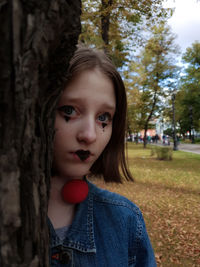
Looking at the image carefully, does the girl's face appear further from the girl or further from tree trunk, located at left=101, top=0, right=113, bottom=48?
tree trunk, located at left=101, top=0, right=113, bottom=48

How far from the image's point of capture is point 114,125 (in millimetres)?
1486

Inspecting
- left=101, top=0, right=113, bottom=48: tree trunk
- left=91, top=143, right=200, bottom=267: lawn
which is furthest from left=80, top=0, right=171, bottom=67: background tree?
left=91, top=143, right=200, bottom=267: lawn

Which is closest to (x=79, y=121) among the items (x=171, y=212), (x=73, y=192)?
(x=73, y=192)

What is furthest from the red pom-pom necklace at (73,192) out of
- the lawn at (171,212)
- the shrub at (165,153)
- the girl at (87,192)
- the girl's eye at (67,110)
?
the shrub at (165,153)

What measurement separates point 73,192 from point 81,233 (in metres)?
0.22

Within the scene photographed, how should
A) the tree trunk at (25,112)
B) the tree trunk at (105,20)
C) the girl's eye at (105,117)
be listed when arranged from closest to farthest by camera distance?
the tree trunk at (25,112), the girl's eye at (105,117), the tree trunk at (105,20)

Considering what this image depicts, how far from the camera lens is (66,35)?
78 centimetres

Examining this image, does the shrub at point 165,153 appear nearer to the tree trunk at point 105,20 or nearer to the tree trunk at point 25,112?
the tree trunk at point 105,20

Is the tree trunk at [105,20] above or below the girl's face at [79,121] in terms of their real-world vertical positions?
above

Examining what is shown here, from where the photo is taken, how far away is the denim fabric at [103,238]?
1129mm

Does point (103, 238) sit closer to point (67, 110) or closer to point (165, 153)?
point (67, 110)

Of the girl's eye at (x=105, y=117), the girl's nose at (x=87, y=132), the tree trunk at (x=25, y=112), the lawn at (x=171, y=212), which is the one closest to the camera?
the tree trunk at (x=25, y=112)

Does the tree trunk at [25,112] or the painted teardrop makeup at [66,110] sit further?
the painted teardrop makeup at [66,110]

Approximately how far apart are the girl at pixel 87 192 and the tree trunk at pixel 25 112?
1.07 ft
